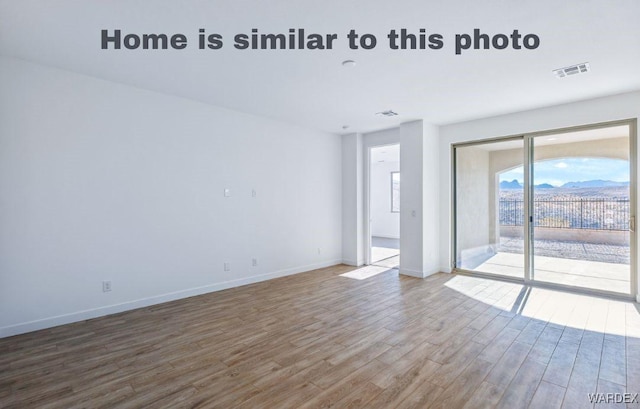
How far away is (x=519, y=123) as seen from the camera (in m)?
4.85

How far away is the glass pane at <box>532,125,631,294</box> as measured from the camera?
4.23 meters

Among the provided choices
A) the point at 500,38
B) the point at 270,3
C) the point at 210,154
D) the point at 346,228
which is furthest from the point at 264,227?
the point at 500,38

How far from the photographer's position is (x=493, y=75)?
340cm

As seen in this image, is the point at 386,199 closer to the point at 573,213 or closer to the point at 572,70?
the point at 573,213

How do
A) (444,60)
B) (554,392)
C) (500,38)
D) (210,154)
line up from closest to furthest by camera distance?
(554,392)
(500,38)
(444,60)
(210,154)

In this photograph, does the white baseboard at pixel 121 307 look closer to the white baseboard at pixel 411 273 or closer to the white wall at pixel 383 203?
the white baseboard at pixel 411 273

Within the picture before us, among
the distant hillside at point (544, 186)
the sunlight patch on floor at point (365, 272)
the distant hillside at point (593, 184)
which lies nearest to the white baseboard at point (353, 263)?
the sunlight patch on floor at point (365, 272)

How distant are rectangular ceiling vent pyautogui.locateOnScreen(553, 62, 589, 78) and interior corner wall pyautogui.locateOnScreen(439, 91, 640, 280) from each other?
130 centimetres

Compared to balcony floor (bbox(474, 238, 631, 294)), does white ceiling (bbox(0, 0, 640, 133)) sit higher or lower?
higher

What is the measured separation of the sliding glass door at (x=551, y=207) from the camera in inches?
167

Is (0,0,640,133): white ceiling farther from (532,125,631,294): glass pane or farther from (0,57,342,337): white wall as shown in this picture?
(532,125,631,294): glass pane

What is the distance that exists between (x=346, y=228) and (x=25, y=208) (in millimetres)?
4951

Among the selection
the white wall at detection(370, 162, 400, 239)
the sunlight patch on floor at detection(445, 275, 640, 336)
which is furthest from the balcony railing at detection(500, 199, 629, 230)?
the white wall at detection(370, 162, 400, 239)

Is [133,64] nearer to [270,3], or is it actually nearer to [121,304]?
[270,3]
